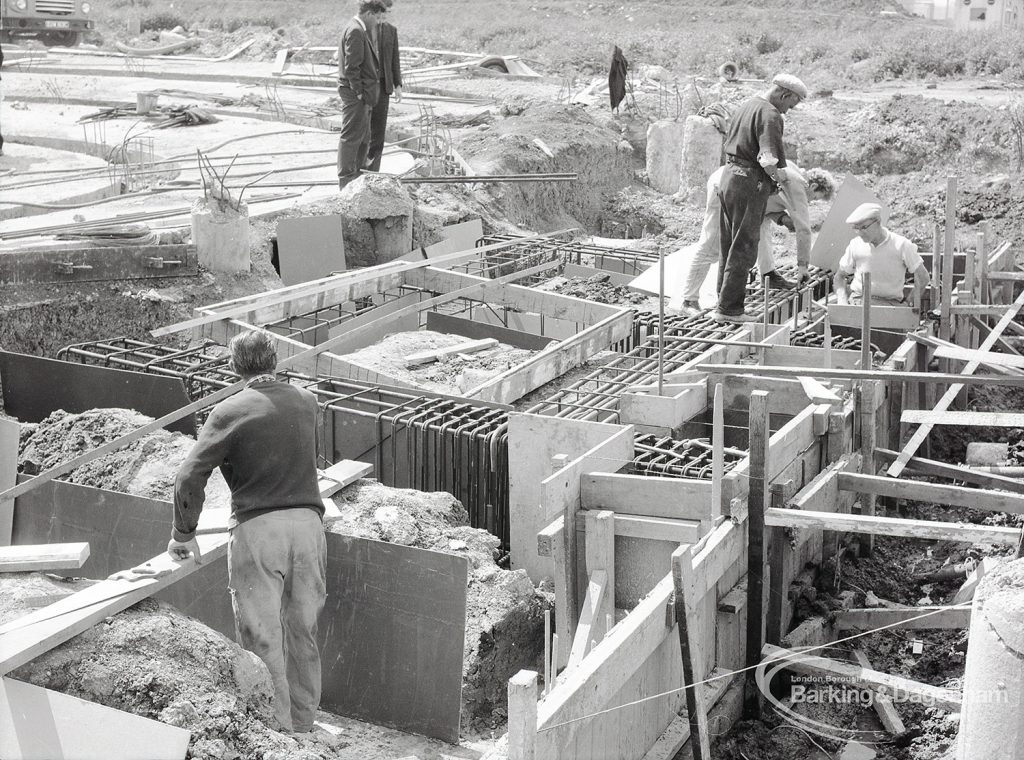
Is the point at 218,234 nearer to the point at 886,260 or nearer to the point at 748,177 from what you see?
the point at 748,177

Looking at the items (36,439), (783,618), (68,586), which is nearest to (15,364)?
(36,439)

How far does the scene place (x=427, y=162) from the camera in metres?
14.9

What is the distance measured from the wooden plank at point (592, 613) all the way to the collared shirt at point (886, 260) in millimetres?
4634

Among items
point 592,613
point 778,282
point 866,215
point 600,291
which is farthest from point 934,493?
point 600,291

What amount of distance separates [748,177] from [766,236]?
3.21 feet

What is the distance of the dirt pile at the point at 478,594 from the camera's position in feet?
19.7

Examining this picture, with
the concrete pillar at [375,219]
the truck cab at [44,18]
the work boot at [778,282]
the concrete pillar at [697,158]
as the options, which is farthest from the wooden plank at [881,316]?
the truck cab at [44,18]

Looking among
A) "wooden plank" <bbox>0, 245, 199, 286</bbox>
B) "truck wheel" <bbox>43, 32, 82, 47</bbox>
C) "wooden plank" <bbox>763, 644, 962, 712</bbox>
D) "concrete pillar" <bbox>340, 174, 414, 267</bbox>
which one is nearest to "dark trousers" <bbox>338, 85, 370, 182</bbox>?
"concrete pillar" <bbox>340, 174, 414, 267</bbox>

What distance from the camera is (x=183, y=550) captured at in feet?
15.7

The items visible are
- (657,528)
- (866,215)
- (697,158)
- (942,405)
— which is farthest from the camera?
(697,158)

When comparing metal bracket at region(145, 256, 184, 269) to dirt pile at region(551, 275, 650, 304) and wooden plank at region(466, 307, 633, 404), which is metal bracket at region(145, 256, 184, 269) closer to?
wooden plank at region(466, 307, 633, 404)

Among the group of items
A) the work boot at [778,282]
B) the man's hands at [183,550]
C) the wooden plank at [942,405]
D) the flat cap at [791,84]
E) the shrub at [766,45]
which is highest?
the shrub at [766,45]

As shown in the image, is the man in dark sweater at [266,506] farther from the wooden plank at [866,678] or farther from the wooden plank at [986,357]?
the wooden plank at [986,357]

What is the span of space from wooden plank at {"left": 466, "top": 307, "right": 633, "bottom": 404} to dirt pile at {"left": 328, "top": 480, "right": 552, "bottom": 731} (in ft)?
6.36
